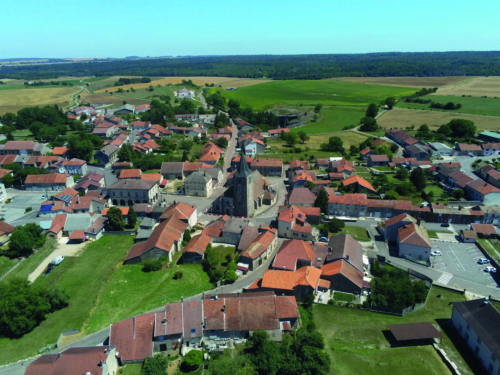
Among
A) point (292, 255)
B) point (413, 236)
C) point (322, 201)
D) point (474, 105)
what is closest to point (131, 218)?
point (292, 255)

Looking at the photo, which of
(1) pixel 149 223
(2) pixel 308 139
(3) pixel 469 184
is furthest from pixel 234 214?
(2) pixel 308 139

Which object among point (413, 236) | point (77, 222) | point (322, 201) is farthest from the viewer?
point (322, 201)

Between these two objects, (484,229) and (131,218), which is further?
(131,218)

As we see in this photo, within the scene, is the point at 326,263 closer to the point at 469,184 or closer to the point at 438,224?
the point at 438,224

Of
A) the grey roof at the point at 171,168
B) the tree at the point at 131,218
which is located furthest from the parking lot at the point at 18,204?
the grey roof at the point at 171,168

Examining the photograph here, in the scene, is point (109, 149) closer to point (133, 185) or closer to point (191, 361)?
point (133, 185)

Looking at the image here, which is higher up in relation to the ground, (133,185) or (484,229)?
(133,185)
